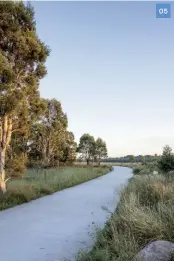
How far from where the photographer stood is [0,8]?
12797 mm

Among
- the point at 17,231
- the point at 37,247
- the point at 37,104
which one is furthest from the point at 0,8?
the point at 37,247

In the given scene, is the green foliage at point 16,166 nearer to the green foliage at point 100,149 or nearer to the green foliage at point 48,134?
the green foliage at point 48,134

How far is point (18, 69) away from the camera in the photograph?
1368 cm

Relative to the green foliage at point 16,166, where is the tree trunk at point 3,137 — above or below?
above

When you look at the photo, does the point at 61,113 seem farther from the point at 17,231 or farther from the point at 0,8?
the point at 17,231

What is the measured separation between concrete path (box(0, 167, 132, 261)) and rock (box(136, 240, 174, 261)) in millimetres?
1536

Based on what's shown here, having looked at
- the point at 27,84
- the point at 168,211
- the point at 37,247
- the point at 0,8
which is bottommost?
the point at 37,247

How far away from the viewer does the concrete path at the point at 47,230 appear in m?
5.84

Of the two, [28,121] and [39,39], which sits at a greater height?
[39,39]

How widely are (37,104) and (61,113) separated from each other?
97.0 feet

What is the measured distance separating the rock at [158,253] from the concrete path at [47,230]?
154 centimetres

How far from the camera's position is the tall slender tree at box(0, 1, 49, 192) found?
12.5 meters

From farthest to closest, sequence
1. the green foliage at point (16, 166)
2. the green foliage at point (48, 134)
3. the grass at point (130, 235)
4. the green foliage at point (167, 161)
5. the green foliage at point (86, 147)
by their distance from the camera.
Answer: the green foliage at point (86, 147), the green foliage at point (48, 134), the green foliage at point (167, 161), the green foliage at point (16, 166), the grass at point (130, 235)

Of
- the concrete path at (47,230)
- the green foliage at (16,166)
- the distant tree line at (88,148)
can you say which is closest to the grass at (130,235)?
the concrete path at (47,230)
